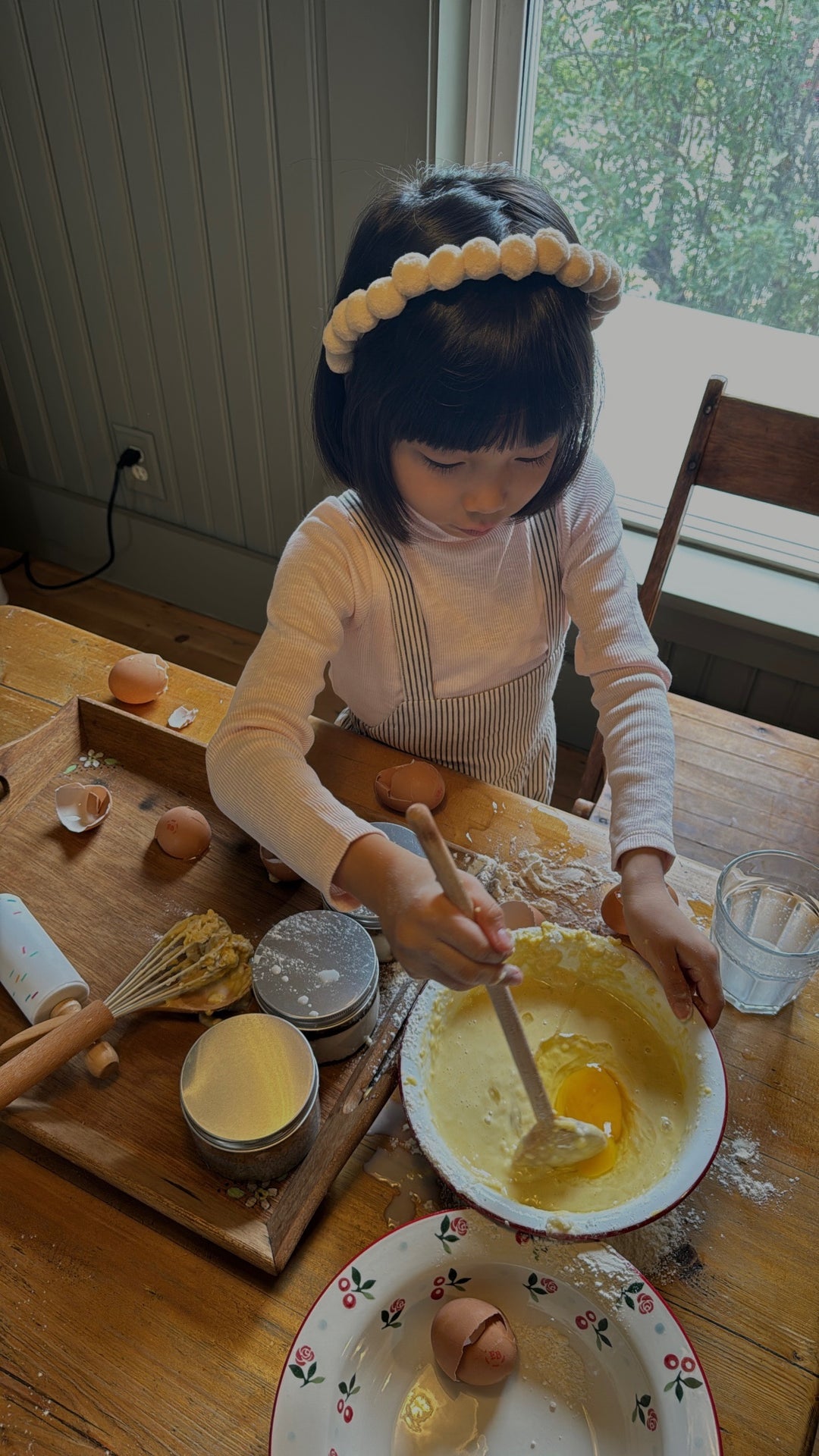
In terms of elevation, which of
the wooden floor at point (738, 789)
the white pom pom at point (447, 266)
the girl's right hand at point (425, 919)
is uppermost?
the white pom pom at point (447, 266)

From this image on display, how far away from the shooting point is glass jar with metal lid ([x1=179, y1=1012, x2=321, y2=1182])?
65cm

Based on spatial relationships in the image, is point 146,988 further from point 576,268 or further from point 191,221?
point 191,221

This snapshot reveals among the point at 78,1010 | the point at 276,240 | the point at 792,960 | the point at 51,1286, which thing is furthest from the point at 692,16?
the point at 51,1286

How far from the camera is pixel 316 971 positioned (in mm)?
744

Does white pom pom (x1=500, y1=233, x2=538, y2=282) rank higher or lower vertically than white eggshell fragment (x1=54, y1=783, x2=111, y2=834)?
higher

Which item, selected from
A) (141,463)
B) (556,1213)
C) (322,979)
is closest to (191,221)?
(141,463)

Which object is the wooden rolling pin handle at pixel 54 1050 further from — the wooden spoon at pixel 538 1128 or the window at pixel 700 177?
the window at pixel 700 177

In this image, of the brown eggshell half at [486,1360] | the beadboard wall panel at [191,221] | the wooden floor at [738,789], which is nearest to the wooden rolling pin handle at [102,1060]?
the brown eggshell half at [486,1360]

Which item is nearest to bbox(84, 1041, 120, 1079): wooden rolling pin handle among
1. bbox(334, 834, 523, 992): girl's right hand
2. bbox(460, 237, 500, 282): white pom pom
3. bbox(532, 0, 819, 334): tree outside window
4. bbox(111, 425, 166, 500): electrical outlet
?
bbox(334, 834, 523, 992): girl's right hand

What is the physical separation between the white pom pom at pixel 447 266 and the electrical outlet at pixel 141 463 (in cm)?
166

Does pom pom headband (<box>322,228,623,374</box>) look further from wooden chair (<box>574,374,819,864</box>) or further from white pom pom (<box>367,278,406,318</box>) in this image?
wooden chair (<box>574,374,819,864</box>)

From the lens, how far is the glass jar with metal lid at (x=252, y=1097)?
0.65 m

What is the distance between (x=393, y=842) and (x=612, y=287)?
19.9 inches

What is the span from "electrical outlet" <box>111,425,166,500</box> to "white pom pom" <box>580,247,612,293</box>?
5.39 feet
